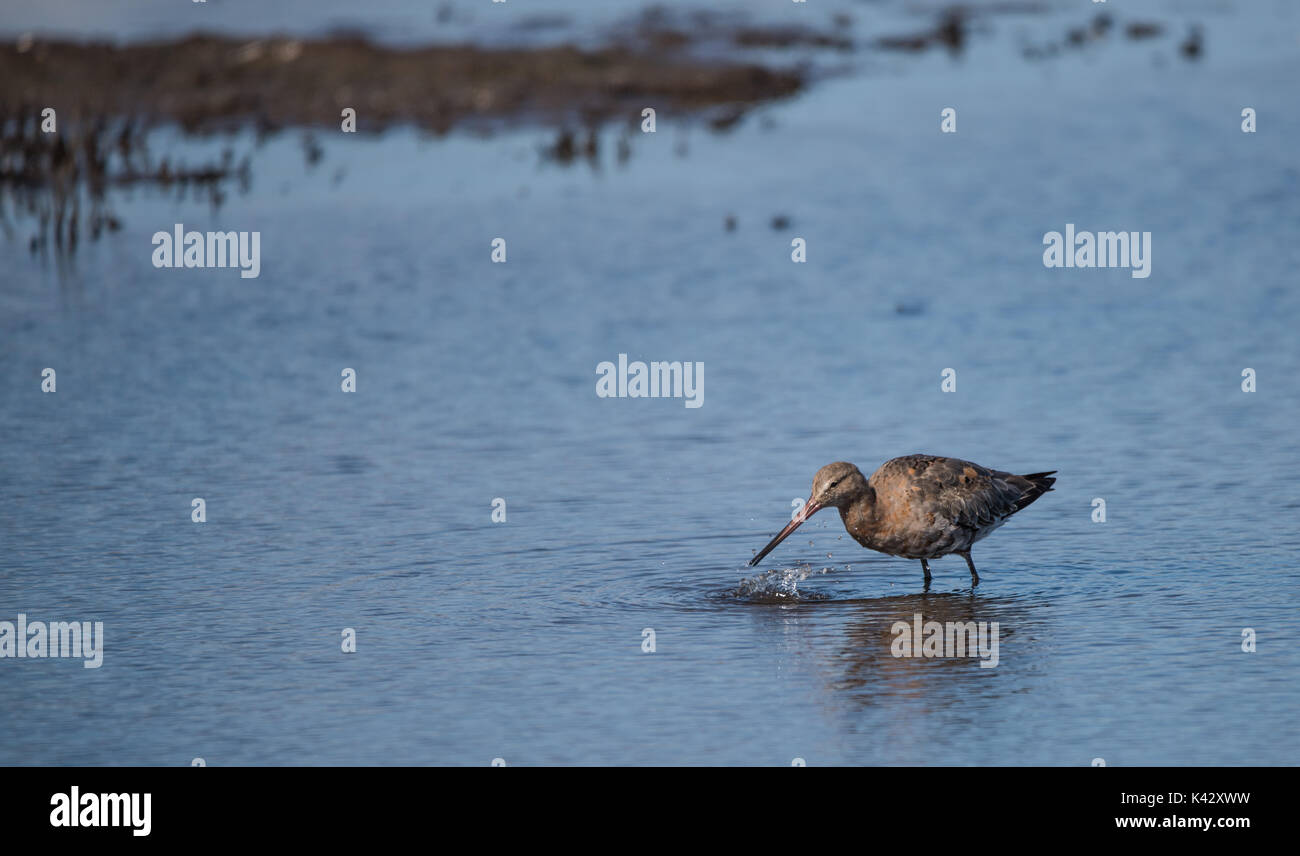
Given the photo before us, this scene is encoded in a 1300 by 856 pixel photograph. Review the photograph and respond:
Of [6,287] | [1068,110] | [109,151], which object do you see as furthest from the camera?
[1068,110]

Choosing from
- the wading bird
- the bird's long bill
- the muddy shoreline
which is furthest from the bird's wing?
the muddy shoreline

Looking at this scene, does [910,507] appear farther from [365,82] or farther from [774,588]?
[365,82]

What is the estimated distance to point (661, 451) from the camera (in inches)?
599

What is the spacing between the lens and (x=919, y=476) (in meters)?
12.1

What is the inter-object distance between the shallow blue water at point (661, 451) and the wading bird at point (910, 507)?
350 millimetres

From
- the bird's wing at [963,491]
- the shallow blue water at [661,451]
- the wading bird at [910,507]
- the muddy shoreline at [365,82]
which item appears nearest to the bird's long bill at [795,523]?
the wading bird at [910,507]

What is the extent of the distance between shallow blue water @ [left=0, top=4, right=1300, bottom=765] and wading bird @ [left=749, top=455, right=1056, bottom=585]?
13.8 inches

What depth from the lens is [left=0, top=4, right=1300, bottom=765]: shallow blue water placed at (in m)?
9.71

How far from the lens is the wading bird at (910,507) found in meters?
11.8

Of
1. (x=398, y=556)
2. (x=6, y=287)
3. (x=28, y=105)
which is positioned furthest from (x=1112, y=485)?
(x=28, y=105)
